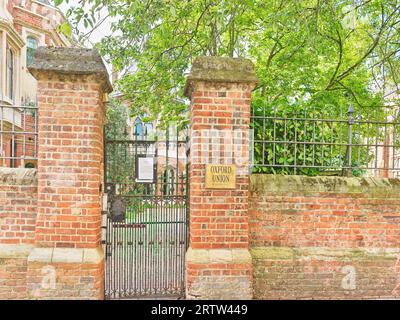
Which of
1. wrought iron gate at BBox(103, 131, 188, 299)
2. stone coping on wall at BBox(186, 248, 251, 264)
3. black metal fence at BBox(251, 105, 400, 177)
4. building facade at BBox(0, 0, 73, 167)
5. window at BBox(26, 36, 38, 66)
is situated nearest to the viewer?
stone coping on wall at BBox(186, 248, 251, 264)

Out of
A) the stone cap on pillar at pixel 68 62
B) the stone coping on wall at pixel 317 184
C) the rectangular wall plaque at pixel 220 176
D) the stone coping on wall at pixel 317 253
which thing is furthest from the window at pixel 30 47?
the stone coping on wall at pixel 317 253

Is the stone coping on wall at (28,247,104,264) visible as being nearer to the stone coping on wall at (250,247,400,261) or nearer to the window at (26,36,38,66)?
the stone coping on wall at (250,247,400,261)

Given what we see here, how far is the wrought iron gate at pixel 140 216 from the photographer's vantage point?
4723mm

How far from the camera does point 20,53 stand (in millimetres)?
14812

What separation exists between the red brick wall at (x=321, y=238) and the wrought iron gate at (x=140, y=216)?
3.73 feet

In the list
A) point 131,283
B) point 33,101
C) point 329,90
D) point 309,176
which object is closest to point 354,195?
point 309,176

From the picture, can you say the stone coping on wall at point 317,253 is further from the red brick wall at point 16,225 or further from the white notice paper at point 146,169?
the red brick wall at point 16,225

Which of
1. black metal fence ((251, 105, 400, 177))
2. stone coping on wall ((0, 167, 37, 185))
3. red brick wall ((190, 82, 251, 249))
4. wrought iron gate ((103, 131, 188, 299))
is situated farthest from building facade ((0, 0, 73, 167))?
black metal fence ((251, 105, 400, 177))

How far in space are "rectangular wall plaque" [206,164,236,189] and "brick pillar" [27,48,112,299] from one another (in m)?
1.41

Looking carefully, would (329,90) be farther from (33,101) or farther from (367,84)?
(33,101)

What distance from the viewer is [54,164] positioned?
4.06 meters

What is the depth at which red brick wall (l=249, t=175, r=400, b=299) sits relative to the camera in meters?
4.42

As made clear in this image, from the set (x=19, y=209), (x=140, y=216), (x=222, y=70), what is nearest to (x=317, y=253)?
(x=140, y=216)

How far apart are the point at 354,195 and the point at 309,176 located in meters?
0.66
